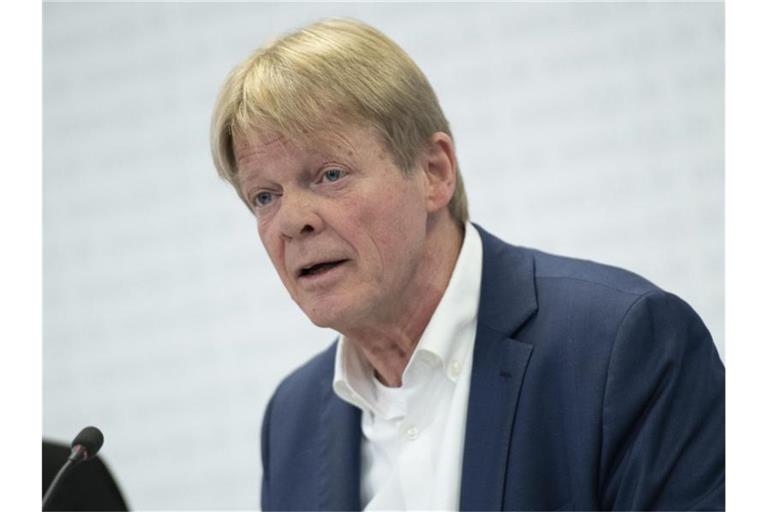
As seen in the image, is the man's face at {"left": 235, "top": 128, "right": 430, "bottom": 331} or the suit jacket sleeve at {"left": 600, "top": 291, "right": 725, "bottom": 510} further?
the man's face at {"left": 235, "top": 128, "right": 430, "bottom": 331}

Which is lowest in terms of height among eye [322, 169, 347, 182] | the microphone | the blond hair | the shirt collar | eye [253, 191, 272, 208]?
the microphone

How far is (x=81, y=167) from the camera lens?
3631mm

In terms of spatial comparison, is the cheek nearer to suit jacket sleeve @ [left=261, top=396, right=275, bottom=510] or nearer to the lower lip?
the lower lip

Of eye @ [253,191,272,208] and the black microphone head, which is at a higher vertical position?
eye @ [253,191,272,208]

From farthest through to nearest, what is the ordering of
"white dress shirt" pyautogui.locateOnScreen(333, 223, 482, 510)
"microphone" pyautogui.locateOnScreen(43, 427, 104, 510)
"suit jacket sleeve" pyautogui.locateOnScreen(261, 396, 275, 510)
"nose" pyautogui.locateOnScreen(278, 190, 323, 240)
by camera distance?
"suit jacket sleeve" pyautogui.locateOnScreen(261, 396, 275, 510), "white dress shirt" pyautogui.locateOnScreen(333, 223, 482, 510), "nose" pyautogui.locateOnScreen(278, 190, 323, 240), "microphone" pyautogui.locateOnScreen(43, 427, 104, 510)

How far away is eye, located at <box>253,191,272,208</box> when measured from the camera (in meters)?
2.03

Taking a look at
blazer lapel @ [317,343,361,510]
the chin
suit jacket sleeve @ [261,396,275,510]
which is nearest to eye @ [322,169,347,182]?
the chin

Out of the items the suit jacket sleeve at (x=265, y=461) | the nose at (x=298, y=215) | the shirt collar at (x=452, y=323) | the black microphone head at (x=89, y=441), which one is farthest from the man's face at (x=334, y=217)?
the suit jacket sleeve at (x=265, y=461)

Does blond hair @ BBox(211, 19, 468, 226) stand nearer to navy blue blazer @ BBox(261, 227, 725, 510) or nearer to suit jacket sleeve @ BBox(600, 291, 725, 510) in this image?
navy blue blazer @ BBox(261, 227, 725, 510)

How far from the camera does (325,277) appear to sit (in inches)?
77.5

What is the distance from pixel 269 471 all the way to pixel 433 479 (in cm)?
52

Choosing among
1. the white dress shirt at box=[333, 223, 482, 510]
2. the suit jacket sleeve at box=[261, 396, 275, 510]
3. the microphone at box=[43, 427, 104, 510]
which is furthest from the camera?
the suit jacket sleeve at box=[261, 396, 275, 510]

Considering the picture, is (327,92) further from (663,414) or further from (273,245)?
(663,414)
